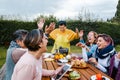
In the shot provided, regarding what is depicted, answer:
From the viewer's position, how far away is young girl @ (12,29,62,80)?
2.61 metres

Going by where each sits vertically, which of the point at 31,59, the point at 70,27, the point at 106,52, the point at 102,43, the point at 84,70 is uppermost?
the point at 31,59

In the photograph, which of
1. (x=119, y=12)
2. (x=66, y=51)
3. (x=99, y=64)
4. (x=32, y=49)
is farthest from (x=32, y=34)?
(x=119, y=12)

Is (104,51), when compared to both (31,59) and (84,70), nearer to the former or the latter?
(84,70)

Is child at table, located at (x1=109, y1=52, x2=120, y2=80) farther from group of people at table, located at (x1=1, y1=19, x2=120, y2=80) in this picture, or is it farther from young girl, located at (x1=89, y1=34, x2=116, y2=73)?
young girl, located at (x1=89, y1=34, x2=116, y2=73)

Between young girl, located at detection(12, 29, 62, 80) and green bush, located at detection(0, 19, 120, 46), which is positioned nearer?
young girl, located at detection(12, 29, 62, 80)

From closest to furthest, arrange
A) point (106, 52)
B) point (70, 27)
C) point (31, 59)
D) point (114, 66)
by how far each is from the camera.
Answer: point (31, 59), point (114, 66), point (106, 52), point (70, 27)

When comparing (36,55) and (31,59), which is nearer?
(31,59)

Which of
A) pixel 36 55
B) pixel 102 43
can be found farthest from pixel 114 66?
pixel 36 55

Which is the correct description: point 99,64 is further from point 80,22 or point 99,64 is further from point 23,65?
point 80,22

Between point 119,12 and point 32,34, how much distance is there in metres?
19.1

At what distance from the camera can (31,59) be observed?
269 centimetres

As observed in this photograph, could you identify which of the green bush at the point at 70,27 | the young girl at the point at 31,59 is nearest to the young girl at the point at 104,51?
the young girl at the point at 31,59

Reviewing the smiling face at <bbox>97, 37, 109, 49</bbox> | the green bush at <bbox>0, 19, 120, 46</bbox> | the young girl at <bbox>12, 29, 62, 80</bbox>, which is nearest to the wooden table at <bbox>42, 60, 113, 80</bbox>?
the smiling face at <bbox>97, 37, 109, 49</bbox>

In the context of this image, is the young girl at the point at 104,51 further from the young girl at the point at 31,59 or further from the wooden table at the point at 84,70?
the young girl at the point at 31,59
